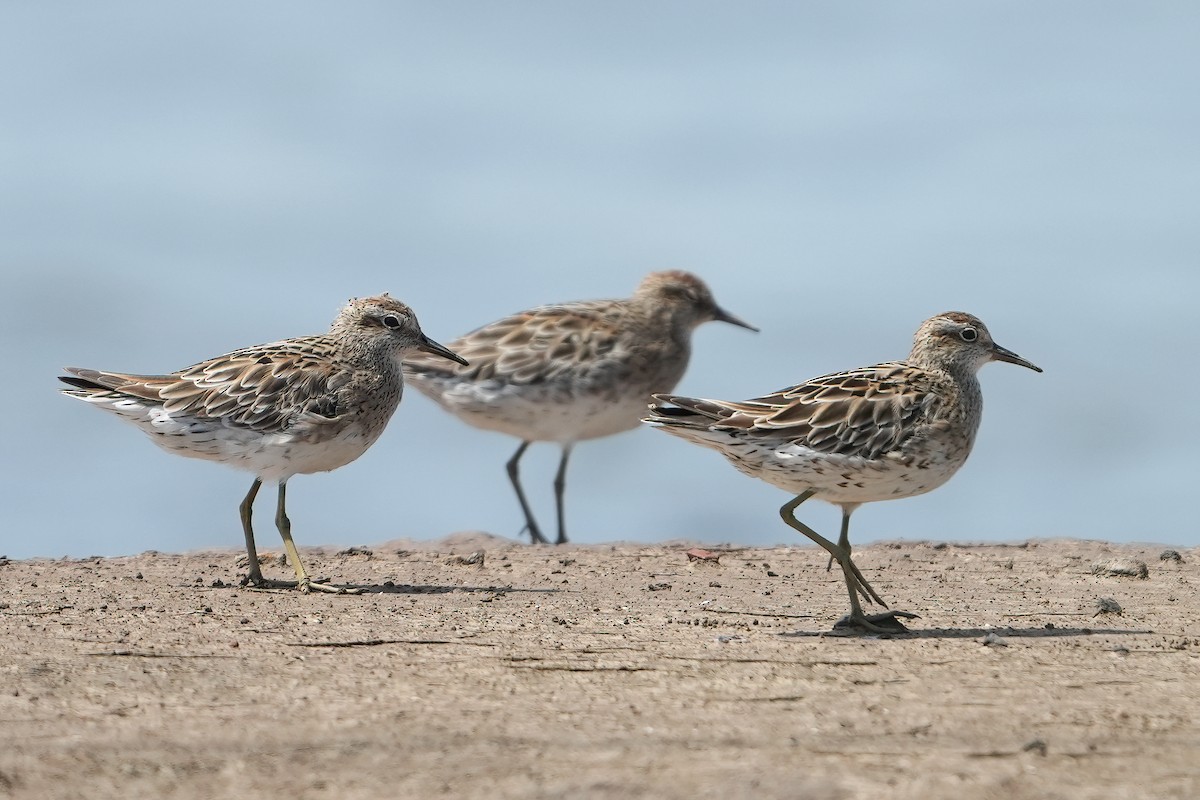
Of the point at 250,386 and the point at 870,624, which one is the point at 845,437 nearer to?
the point at 870,624

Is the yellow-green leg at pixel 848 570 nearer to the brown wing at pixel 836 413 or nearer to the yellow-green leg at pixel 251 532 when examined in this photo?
the brown wing at pixel 836 413

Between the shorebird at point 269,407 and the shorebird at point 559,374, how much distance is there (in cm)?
387

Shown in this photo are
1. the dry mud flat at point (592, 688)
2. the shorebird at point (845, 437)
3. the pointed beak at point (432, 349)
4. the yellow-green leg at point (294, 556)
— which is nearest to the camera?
the dry mud flat at point (592, 688)

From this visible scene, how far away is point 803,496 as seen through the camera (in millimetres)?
8758

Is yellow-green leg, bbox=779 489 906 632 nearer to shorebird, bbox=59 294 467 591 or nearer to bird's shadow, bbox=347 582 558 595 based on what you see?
bird's shadow, bbox=347 582 558 595

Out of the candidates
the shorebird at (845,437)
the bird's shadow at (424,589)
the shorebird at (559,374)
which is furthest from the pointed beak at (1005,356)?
the shorebird at (559,374)

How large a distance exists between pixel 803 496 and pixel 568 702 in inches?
104

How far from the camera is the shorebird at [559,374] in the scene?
48.4 ft

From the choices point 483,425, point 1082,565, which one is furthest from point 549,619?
point 483,425

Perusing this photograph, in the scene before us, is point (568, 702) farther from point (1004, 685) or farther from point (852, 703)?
point (1004, 685)

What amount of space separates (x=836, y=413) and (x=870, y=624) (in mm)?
1188

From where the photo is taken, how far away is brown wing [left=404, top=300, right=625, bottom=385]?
14.8m

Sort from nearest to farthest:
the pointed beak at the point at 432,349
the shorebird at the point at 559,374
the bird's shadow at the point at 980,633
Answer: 1. the bird's shadow at the point at 980,633
2. the pointed beak at the point at 432,349
3. the shorebird at the point at 559,374

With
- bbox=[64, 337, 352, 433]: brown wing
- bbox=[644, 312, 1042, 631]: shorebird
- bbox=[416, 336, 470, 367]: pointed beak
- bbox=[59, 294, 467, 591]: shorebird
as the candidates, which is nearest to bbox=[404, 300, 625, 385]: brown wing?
bbox=[416, 336, 470, 367]: pointed beak
